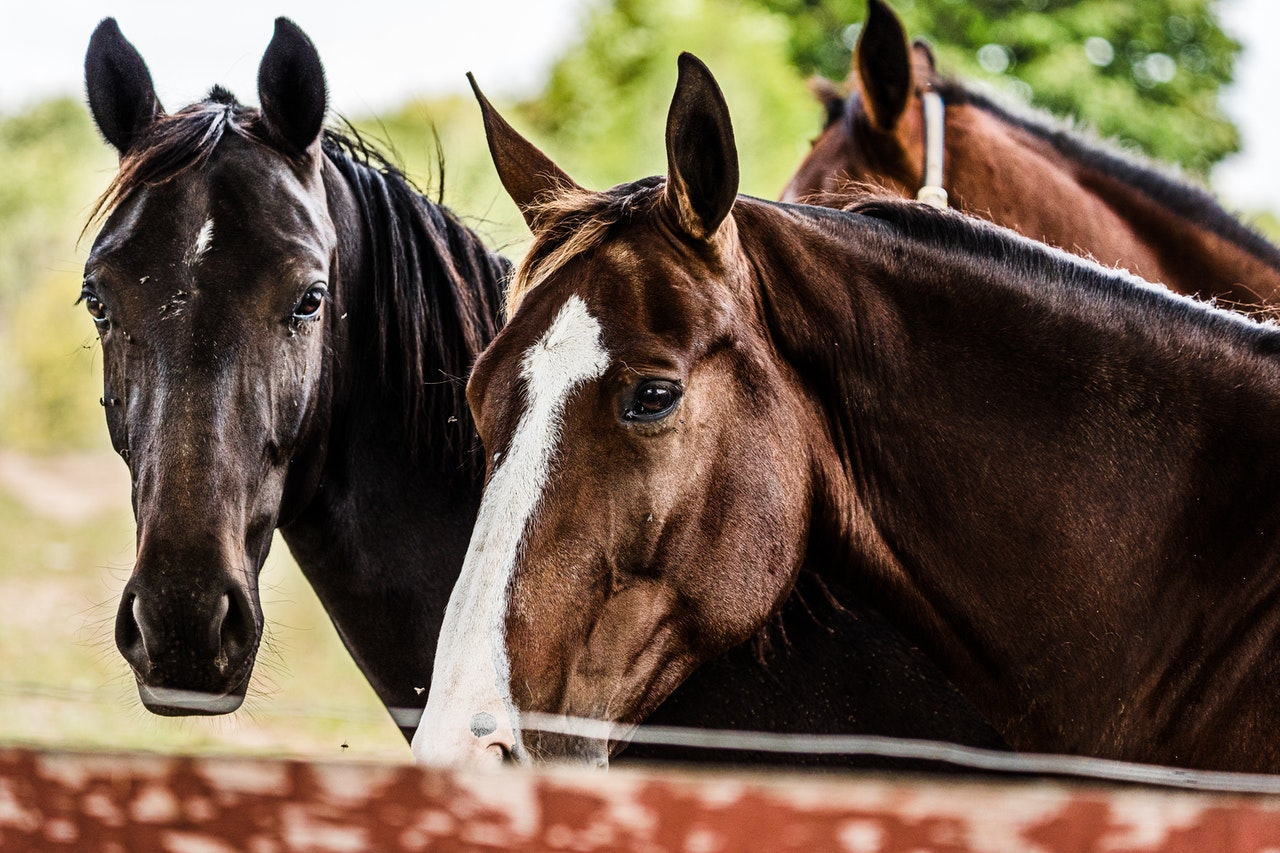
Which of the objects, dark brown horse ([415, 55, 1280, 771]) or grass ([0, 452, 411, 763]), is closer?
dark brown horse ([415, 55, 1280, 771])

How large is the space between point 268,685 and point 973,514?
163 centimetres

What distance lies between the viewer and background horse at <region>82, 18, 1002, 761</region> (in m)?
2.09

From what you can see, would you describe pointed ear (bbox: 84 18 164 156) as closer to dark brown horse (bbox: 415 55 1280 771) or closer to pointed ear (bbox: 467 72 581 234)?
pointed ear (bbox: 467 72 581 234)

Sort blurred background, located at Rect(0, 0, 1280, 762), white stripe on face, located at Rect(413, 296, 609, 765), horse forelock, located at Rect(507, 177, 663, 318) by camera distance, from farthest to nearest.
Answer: blurred background, located at Rect(0, 0, 1280, 762)
horse forelock, located at Rect(507, 177, 663, 318)
white stripe on face, located at Rect(413, 296, 609, 765)

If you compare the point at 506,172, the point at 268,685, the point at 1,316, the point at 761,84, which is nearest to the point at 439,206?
the point at 506,172

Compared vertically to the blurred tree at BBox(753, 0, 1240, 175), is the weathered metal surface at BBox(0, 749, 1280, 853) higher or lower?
lower

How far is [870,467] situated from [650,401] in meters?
0.47

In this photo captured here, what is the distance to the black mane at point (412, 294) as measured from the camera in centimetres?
255

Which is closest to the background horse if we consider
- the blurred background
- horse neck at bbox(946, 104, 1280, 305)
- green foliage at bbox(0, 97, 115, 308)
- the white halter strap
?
the white halter strap

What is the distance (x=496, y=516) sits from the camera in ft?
5.60

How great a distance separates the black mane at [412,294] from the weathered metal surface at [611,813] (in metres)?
1.44

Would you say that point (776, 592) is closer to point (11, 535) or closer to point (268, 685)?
point (268, 685)

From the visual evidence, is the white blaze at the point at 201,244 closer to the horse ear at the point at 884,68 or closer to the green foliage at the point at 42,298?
the horse ear at the point at 884,68

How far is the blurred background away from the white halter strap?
14.8 feet
